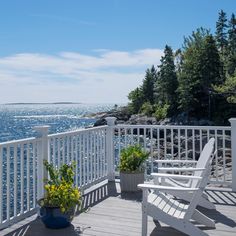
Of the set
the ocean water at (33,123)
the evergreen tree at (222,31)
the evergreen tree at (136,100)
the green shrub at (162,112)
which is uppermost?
the evergreen tree at (222,31)

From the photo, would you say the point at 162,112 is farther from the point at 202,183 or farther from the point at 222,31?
the point at 202,183

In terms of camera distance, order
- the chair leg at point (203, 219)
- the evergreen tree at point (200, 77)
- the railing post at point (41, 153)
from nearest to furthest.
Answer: the chair leg at point (203, 219) → the railing post at point (41, 153) → the evergreen tree at point (200, 77)

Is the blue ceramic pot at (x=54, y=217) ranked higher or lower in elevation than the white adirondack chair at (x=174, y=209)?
lower

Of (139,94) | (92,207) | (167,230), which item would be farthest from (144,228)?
(139,94)

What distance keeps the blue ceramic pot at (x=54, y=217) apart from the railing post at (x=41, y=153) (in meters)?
0.60

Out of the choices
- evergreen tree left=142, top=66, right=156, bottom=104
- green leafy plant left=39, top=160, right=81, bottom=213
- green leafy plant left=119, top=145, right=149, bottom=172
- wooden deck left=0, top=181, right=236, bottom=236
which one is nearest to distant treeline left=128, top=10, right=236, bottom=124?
evergreen tree left=142, top=66, right=156, bottom=104

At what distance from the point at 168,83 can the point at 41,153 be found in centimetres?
3266

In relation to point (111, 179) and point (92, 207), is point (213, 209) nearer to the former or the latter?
point (92, 207)

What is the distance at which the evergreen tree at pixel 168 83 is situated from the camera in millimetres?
35500

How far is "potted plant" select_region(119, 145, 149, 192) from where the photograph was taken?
5266 millimetres

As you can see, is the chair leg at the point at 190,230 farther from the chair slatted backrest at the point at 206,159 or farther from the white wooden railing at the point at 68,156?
the white wooden railing at the point at 68,156

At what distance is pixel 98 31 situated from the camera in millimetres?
14469

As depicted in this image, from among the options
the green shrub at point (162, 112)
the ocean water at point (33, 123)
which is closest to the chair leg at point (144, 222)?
the ocean water at point (33, 123)

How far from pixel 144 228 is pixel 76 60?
70.1 ft
